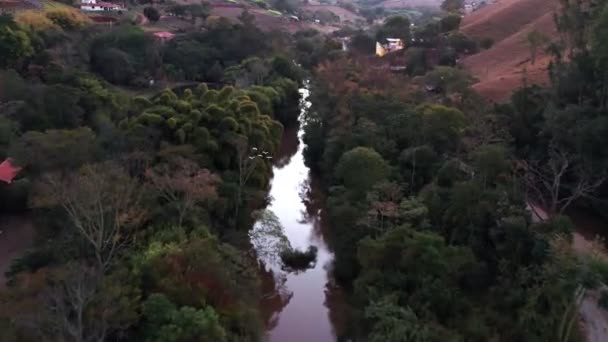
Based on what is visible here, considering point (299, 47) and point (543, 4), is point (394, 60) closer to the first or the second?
point (299, 47)

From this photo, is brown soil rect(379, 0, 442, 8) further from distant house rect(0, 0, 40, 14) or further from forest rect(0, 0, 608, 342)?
forest rect(0, 0, 608, 342)

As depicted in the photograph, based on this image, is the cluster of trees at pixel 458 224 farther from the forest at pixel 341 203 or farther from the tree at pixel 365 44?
the tree at pixel 365 44

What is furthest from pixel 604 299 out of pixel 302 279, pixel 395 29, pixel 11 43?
pixel 395 29

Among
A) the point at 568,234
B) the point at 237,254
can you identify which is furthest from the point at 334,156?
the point at 568,234

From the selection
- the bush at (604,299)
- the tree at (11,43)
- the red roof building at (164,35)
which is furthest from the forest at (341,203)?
the red roof building at (164,35)

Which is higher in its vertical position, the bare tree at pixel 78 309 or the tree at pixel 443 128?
the tree at pixel 443 128

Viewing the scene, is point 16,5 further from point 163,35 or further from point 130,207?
point 130,207
